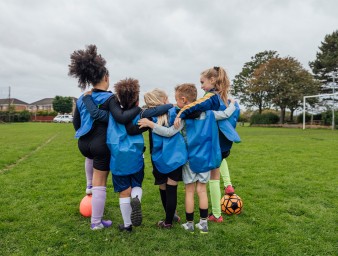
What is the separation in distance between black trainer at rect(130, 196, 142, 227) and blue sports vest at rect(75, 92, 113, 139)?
42.9 inches

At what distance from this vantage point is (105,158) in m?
4.04

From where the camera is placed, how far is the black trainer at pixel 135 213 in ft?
12.4

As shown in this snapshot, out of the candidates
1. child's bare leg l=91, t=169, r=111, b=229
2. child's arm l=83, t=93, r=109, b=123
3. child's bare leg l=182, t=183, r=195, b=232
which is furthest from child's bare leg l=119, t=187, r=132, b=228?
child's arm l=83, t=93, r=109, b=123

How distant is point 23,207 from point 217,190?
10.8 ft

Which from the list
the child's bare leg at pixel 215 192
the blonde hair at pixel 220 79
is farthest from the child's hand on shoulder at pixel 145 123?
the child's bare leg at pixel 215 192

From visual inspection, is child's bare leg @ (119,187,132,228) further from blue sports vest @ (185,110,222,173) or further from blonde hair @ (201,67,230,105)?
blonde hair @ (201,67,230,105)

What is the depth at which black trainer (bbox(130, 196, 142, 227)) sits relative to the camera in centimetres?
378

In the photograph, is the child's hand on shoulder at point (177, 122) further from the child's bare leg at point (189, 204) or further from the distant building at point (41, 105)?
the distant building at point (41, 105)

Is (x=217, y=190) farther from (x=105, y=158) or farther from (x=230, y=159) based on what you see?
(x=230, y=159)

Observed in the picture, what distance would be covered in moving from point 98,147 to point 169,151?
922 millimetres

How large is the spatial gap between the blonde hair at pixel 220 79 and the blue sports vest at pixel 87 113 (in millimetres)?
1409

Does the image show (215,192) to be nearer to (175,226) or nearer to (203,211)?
(203,211)

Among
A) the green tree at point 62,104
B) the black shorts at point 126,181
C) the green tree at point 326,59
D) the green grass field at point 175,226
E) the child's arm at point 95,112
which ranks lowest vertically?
the green grass field at point 175,226

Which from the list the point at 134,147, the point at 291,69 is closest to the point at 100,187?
the point at 134,147
